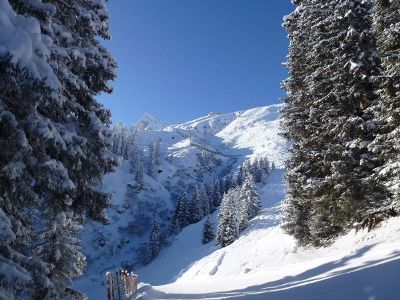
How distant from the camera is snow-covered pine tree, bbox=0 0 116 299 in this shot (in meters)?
5.82

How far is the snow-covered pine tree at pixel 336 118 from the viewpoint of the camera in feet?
58.2

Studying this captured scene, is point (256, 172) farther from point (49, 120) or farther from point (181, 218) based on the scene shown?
point (49, 120)

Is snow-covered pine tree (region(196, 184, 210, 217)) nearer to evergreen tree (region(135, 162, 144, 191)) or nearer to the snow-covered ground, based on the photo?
evergreen tree (region(135, 162, 144, 191))

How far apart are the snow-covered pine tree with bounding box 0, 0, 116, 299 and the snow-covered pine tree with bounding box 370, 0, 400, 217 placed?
992cm

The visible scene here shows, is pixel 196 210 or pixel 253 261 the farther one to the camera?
pixel 196 210

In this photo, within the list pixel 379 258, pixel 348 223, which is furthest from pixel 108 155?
pixel 348 223

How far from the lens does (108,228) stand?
154500 millimetres

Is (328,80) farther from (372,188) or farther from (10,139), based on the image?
(10,139)

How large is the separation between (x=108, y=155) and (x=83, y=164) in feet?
1.87

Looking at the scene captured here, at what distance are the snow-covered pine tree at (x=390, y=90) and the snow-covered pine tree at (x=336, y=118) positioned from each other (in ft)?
5.59

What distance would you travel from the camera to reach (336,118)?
1877 cm

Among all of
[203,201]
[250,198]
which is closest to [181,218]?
[203,201]

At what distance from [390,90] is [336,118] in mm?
4276

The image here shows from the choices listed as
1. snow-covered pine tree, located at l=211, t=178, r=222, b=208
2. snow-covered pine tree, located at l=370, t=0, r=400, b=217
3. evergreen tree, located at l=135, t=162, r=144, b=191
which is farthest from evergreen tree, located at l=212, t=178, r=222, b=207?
snow-covered pine tree, located at l=370, t=0, r=400, b=217
